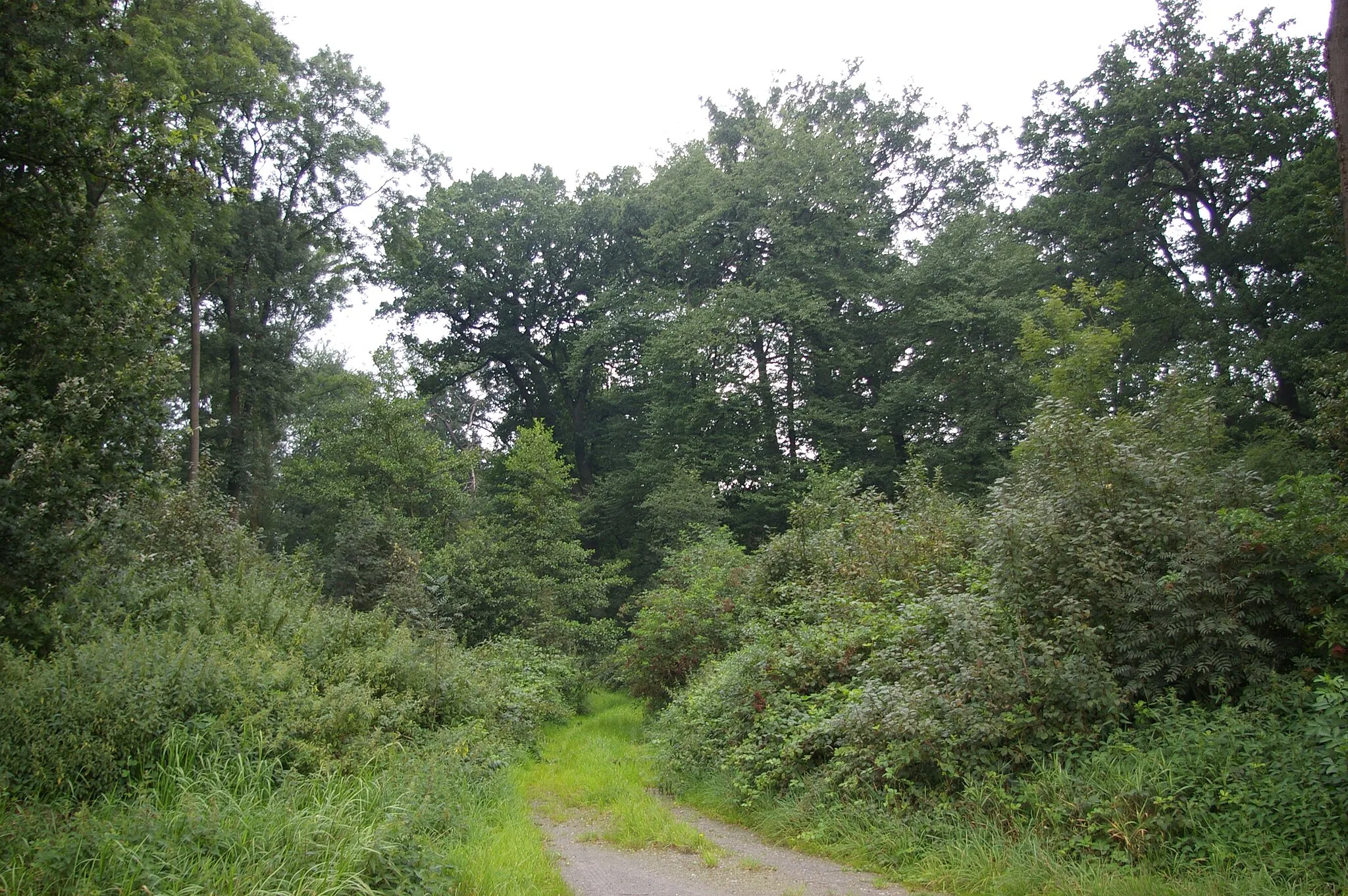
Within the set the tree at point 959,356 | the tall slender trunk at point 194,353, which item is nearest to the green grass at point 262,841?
the tall slender trunk at point 194,353

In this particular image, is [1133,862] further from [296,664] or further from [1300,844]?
[296,664]

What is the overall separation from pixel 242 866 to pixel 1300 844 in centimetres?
643

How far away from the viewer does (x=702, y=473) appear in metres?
26.7

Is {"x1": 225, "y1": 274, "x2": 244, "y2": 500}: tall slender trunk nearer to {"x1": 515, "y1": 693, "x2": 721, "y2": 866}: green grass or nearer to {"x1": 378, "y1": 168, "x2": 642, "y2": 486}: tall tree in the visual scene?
{"x1": 378, "y1": 168, "x2": 642, "y2": 486}: tall tree

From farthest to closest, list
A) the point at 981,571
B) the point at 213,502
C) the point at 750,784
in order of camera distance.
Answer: the point at 213,502, the point at 981,571, the point at 750,784

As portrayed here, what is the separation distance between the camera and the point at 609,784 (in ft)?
30.8

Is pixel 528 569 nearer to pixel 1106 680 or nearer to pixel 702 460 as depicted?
pixel 702 460

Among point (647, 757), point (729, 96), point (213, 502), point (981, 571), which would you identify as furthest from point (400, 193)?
point (981, 571)

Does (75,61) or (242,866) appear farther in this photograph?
(75,61)

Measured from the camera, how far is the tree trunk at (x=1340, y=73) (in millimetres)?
5359

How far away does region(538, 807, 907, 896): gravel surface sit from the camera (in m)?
5.49

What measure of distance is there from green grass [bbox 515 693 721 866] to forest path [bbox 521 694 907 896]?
0.7 inches

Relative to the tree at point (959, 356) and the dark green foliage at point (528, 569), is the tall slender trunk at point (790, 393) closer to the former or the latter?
the tree at point (959, 356)

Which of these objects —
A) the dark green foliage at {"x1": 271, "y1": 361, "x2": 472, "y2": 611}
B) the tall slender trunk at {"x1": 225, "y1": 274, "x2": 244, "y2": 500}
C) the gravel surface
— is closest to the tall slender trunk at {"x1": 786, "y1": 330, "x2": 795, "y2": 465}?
the dark green foliage at {"x1": 271, "y1": 361, "x2": 472, "y2": 611}
